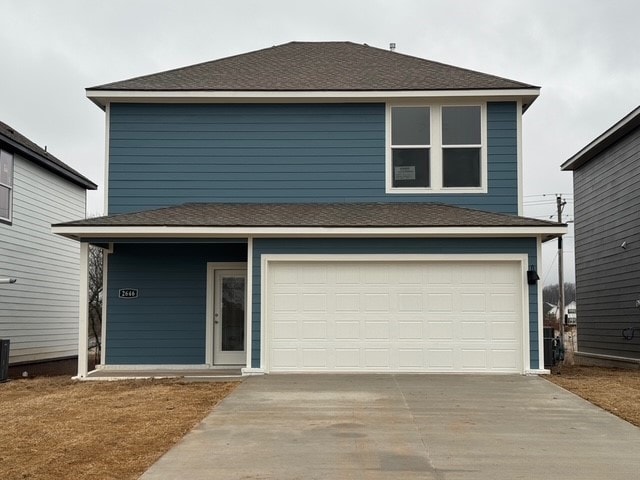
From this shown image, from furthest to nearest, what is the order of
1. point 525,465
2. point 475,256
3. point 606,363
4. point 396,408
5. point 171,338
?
1. point 606,363
2. point 171,338
3. point 475,256
4. point 396,408
5. point 525,465

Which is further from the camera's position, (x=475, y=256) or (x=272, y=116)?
(x=272, y=116)

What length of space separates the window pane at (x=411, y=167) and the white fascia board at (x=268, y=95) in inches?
43.1

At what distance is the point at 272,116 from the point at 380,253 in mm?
3870

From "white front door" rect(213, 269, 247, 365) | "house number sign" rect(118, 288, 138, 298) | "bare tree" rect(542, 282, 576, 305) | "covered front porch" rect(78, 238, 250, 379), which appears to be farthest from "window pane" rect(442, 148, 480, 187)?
"bare tree" rect(542, 282, 576, 305)

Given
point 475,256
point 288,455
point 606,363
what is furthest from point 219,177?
point 606,363

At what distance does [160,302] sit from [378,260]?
4489 millimetres

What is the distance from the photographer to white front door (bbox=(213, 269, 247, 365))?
14.5 metres

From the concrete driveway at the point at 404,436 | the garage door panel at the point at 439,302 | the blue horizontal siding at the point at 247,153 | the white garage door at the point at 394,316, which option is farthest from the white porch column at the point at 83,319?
the garage door panel at the point at 439,302

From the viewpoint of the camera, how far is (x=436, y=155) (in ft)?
47.4

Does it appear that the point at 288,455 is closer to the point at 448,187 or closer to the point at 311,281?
the point at 311,281

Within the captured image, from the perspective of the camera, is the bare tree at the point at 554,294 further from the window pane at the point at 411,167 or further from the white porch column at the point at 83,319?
the white porch column at the point at 83,319

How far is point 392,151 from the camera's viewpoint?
47.9 ft

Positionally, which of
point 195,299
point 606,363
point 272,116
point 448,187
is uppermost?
point 272,116

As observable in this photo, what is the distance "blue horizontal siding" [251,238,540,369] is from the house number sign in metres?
2.88
